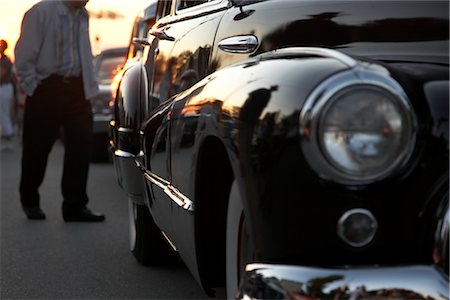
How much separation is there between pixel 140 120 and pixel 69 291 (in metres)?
0.94

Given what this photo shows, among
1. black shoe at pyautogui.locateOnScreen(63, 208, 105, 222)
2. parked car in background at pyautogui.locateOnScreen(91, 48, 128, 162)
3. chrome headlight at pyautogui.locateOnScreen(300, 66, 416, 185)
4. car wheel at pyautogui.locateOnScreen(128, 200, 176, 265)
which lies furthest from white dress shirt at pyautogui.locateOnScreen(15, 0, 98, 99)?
parked car in background at pyautogui.locateOnScreen(91, 48, 128, 162)

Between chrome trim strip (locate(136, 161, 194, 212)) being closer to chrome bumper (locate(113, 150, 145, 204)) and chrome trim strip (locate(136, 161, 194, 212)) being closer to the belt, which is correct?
chrome bumper (locate(113, 150, 145, 204))

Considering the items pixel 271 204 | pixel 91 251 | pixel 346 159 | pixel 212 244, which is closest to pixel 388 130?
pixel 346 159

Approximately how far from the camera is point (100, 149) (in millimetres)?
13617

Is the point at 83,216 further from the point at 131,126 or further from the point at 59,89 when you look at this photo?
the point at 131,126

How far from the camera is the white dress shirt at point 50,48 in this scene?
7453 millimetres

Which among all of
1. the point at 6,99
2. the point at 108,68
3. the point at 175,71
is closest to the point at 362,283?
the point at 175,71

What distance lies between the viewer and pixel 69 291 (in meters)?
5.08

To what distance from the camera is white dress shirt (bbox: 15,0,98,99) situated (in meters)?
7.45

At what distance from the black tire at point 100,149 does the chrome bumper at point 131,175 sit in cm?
810

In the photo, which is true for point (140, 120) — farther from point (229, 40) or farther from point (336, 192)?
point (336, 192)

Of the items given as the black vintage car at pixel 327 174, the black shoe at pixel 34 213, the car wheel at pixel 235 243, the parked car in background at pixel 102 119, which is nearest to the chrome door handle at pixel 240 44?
the black vintage car at pixel 327 174

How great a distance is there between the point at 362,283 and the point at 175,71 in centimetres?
230

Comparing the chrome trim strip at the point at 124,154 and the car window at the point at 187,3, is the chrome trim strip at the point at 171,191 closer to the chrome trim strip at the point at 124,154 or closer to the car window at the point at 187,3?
the chrome trim strip at the point at 124,154
